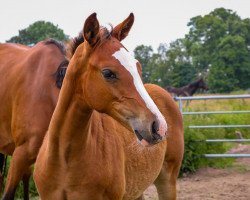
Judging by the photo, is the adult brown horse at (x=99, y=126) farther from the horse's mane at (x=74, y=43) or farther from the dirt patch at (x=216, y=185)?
the dirt patch at (x=216, y=185)

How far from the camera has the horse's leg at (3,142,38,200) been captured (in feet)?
12.8

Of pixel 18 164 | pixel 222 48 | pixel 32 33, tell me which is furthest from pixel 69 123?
pixel 222 48

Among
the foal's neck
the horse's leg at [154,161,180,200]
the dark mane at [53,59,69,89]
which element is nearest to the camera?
the foal's neck

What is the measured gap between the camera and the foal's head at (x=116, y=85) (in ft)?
7.82

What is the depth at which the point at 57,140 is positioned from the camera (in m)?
2.87

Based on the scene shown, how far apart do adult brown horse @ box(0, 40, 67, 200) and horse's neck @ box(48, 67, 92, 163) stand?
1.02m

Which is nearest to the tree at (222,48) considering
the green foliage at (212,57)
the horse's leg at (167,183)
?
the green foliage at (212,57)

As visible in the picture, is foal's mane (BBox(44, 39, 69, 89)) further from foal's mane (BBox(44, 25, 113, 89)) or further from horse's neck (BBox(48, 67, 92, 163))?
horse's neck (BBox(48, 67, 92, 163))

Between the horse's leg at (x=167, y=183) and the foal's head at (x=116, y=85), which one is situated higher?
the foal's head at (x=116, y=85)

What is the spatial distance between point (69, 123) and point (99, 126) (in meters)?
0.34

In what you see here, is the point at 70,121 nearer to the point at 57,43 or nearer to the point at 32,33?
the point at 57,43

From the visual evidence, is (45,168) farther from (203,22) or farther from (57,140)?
(203,22)

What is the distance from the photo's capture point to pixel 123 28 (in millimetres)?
2852

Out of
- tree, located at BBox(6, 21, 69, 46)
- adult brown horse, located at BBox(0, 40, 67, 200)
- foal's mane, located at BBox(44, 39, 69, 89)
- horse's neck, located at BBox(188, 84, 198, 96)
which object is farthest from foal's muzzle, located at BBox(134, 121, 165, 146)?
tree, located at BBox(6, 21, 69, 46)
